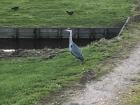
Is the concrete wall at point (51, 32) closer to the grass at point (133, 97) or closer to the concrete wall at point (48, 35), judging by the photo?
the concrete wall at point (48, 35)

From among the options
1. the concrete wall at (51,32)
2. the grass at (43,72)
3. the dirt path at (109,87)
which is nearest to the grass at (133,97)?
the dirt path at (109,87)

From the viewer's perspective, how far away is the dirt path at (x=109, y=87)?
682 inches

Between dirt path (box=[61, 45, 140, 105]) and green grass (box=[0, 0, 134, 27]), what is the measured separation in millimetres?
16803

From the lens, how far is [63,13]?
1681 inches

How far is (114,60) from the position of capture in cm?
2341

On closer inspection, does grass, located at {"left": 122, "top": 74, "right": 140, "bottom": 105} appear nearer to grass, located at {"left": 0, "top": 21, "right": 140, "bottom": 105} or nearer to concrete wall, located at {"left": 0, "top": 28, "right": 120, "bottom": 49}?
grass, located at {"left": 0, "top": 21, "right": 140, "bottom": 105}

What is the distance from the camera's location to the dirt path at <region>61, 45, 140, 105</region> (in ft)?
56.9

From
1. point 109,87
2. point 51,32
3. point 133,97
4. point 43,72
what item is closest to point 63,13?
point 51,32

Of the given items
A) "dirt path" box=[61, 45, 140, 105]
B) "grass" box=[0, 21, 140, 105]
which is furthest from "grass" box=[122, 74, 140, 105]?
"grass" box=[0, 21, 140, 105]

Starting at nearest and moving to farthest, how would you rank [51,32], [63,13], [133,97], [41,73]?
[133,97], [41,73], [51,32], [63,13]

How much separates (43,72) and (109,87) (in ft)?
14.4

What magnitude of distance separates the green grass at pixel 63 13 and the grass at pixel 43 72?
432 inches

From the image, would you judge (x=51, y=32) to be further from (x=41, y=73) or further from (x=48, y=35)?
(x=41, y=73)

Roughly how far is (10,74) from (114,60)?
5.16m
